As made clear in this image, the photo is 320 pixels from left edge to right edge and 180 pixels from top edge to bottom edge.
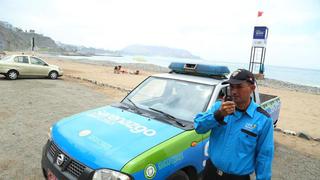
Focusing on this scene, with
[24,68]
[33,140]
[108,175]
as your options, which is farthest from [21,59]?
[108,175]

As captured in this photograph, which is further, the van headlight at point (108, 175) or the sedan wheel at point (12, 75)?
the sedan wheel at point (12, 75)

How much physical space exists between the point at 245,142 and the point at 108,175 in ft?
4.50

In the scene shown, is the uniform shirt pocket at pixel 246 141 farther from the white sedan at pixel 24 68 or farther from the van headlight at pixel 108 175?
the white sedan at pixel 24 68

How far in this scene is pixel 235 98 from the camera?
236 cm

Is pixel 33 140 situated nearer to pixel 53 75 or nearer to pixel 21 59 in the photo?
pixel 21 59

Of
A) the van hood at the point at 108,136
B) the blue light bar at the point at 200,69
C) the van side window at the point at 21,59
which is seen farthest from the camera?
the van side window at the point at 21,59

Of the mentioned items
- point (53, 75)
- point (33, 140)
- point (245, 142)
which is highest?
point (245, 142)

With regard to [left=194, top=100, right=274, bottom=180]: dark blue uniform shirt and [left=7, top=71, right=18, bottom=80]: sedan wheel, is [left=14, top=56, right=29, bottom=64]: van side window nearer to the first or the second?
[left=7, top=71, right=18, bottom=80]: sedan wheel

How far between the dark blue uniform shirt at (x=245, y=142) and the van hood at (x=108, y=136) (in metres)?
0.86

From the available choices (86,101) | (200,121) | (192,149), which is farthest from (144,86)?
(86,101)

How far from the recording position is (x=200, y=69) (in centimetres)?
475

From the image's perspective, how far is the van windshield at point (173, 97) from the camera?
13.0ft

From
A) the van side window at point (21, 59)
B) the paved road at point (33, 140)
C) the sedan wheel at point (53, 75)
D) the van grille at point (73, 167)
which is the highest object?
the van side window at point (21, 59)

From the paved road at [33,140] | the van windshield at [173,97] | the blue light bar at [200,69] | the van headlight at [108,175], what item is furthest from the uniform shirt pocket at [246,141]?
the paved road at [33,140]
